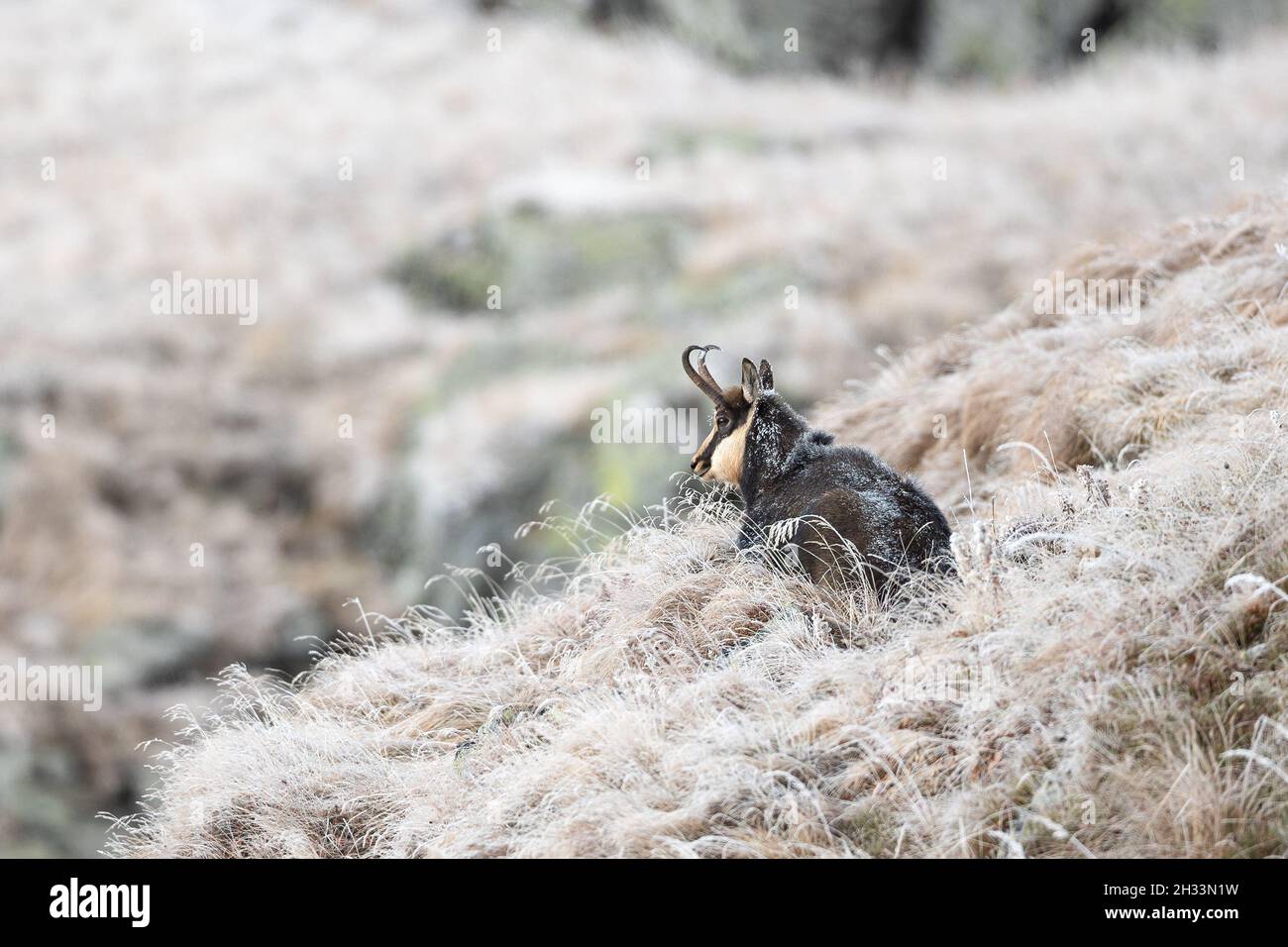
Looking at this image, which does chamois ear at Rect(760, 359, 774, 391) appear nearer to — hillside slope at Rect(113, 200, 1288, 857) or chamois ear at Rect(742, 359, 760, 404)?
chamois ear at Rect(742, 359, 760, 404)

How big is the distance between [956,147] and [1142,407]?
14250 mm

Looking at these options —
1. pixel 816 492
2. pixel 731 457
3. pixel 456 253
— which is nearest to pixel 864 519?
pixel 816 492

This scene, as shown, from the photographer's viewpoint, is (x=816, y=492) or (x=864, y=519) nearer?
(x=864, y=519)

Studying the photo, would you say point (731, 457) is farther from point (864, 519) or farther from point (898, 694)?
point (898, 694)

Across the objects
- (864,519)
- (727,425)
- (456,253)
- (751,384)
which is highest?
(456,253)

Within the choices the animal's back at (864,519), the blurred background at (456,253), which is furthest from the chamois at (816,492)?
the blurred background at (456,253)

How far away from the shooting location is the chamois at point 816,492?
492cm

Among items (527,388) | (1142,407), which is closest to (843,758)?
(1142,407)

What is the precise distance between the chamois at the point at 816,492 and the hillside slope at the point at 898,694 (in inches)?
7.1

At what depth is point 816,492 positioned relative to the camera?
519 centimetres

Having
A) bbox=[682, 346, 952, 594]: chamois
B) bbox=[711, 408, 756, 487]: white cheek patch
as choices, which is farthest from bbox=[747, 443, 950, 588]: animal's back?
bbox=[711, 408, 756, 487]: white cheek patch

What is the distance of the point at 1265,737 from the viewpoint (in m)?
3.46

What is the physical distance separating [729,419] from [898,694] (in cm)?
200

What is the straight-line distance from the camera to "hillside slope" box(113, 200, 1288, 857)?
3590 millimetres
